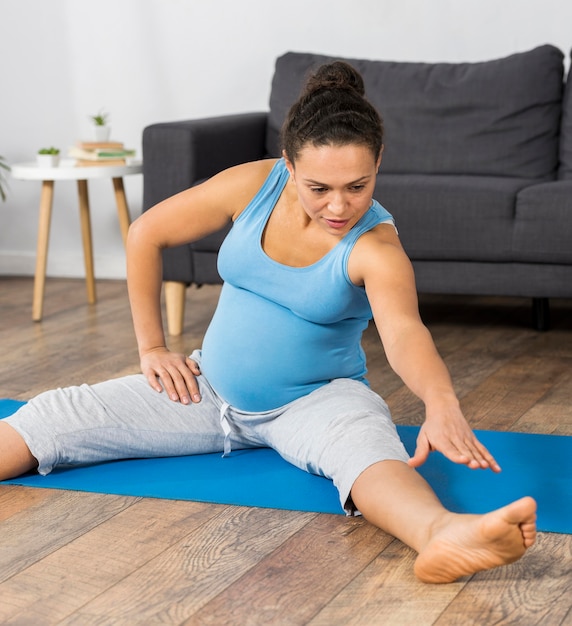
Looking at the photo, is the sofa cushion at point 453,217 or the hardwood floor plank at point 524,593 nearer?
the hardwood floor plank at point 524,593

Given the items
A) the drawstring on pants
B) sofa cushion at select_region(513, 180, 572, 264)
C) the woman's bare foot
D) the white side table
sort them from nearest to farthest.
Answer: the woman's bare foot, the drawstring on pants, sofa cushion at select_region(513, 180, 572, 264), the white side table

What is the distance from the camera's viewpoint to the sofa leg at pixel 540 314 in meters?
3.20

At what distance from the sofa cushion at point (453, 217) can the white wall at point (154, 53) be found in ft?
3.13

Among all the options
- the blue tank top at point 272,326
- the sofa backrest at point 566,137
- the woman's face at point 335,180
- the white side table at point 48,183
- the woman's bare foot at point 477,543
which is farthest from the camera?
the white side table at point 48,183

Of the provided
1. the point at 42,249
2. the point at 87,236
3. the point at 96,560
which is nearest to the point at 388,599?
the point at 96,560

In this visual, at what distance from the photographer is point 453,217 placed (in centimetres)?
296

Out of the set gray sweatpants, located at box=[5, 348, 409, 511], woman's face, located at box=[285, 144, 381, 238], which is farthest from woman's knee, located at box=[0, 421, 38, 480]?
woman's face, located at box=[285, 144, 381, 238]

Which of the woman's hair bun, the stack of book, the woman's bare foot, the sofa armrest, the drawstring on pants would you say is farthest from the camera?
the stack of book

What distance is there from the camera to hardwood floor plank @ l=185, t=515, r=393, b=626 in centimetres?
139

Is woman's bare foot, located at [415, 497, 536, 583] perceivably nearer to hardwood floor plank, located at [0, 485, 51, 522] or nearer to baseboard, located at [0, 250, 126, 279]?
hardwood floor plank, located at [0, 485, 51, 522]

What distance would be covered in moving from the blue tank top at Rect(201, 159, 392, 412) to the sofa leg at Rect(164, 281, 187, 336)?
4.24 ft

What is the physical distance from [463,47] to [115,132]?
4.56 feet

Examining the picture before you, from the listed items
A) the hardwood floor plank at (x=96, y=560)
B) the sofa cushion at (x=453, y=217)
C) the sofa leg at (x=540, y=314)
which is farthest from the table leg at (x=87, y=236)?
the hardwood floor plank at (x=96, y=560)

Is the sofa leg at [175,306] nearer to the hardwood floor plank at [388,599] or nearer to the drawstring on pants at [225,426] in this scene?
the drawstring on pants at [225,426]
